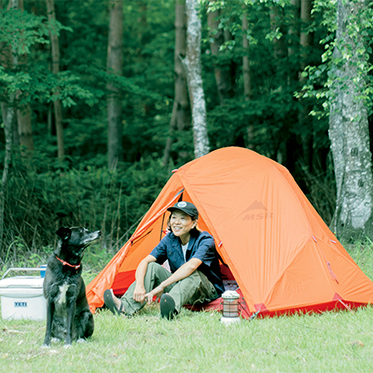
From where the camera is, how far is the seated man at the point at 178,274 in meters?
4.41

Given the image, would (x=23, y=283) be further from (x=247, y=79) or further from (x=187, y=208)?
(x=247, y=79)

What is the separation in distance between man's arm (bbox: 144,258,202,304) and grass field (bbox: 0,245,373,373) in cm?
23

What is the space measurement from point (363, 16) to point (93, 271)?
478 cm

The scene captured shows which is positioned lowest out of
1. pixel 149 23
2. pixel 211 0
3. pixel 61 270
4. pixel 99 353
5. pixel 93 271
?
pixel 93 271

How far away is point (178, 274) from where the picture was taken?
445 cm

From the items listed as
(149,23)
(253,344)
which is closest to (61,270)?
(253,344)

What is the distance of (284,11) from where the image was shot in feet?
31.3

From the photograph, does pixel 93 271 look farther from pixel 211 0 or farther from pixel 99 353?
pixel 211 0

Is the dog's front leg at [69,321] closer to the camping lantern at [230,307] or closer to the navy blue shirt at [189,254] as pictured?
the camping lantern at [230,307]

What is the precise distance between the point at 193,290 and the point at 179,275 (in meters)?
0.19

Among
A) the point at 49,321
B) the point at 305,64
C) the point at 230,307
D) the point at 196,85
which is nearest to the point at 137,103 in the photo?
the point at 305,64

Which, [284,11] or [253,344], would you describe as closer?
[253,344]

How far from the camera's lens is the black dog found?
11.4 feet

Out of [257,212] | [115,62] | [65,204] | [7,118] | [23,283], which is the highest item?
[115,62]
